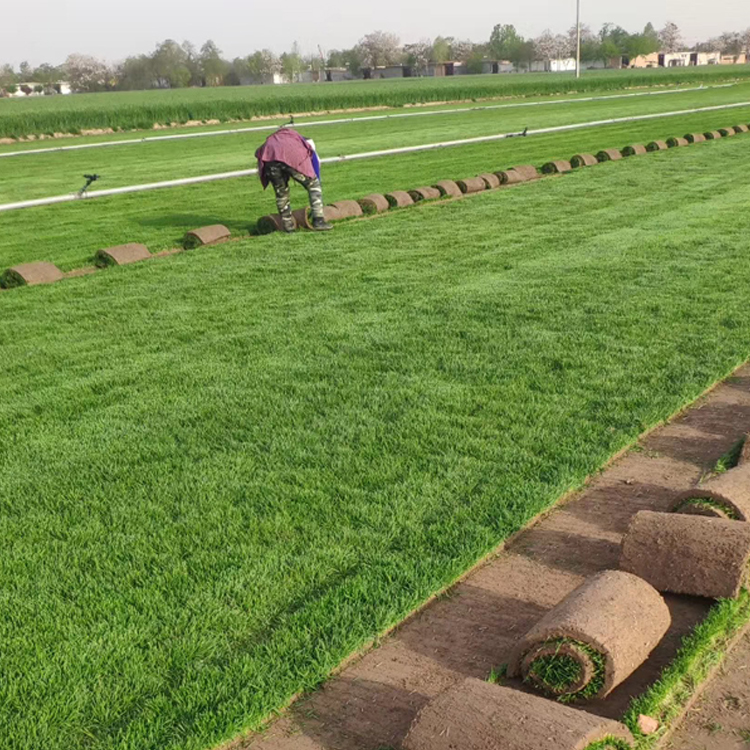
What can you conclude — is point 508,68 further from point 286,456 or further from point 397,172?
point 286,456

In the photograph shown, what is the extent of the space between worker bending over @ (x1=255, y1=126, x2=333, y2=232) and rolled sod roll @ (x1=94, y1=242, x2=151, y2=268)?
Answer: 2.08 meters

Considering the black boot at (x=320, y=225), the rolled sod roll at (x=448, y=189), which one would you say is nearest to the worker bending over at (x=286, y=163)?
the black boot at (x=320, y=225)

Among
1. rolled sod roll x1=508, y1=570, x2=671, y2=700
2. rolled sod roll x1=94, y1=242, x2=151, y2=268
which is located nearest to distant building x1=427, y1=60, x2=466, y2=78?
rolled sod roll x1=94, y1=242, x2=151, y2=268

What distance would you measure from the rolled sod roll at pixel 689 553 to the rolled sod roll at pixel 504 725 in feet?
3.59

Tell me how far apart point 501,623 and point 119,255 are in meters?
9.11

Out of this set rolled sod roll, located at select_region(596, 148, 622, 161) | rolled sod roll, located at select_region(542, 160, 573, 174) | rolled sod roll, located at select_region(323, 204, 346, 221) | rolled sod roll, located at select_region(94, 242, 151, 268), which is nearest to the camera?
rolled sod roll, located at select_region(94, 242, 151, 268)

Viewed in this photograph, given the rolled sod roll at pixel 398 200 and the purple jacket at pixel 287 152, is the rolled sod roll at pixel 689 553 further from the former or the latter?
the rolled sod roll at pixel 398 200

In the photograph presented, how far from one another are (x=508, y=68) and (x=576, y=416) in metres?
202

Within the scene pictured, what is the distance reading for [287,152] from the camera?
12406 millimetres

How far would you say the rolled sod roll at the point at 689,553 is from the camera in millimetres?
3754

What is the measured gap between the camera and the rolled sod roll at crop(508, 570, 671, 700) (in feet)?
10.5

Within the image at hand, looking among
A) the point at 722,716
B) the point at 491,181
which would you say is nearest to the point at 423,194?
the point at 491,181

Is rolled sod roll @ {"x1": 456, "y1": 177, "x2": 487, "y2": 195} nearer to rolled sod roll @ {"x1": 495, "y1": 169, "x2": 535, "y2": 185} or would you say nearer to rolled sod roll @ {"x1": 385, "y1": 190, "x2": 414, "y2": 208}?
rolled sod roll @ {"x1": 495, "y1": 169, "x2": 535, "y2": 185}

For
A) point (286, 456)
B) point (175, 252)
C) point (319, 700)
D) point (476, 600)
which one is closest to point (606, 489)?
point (476, 600)
